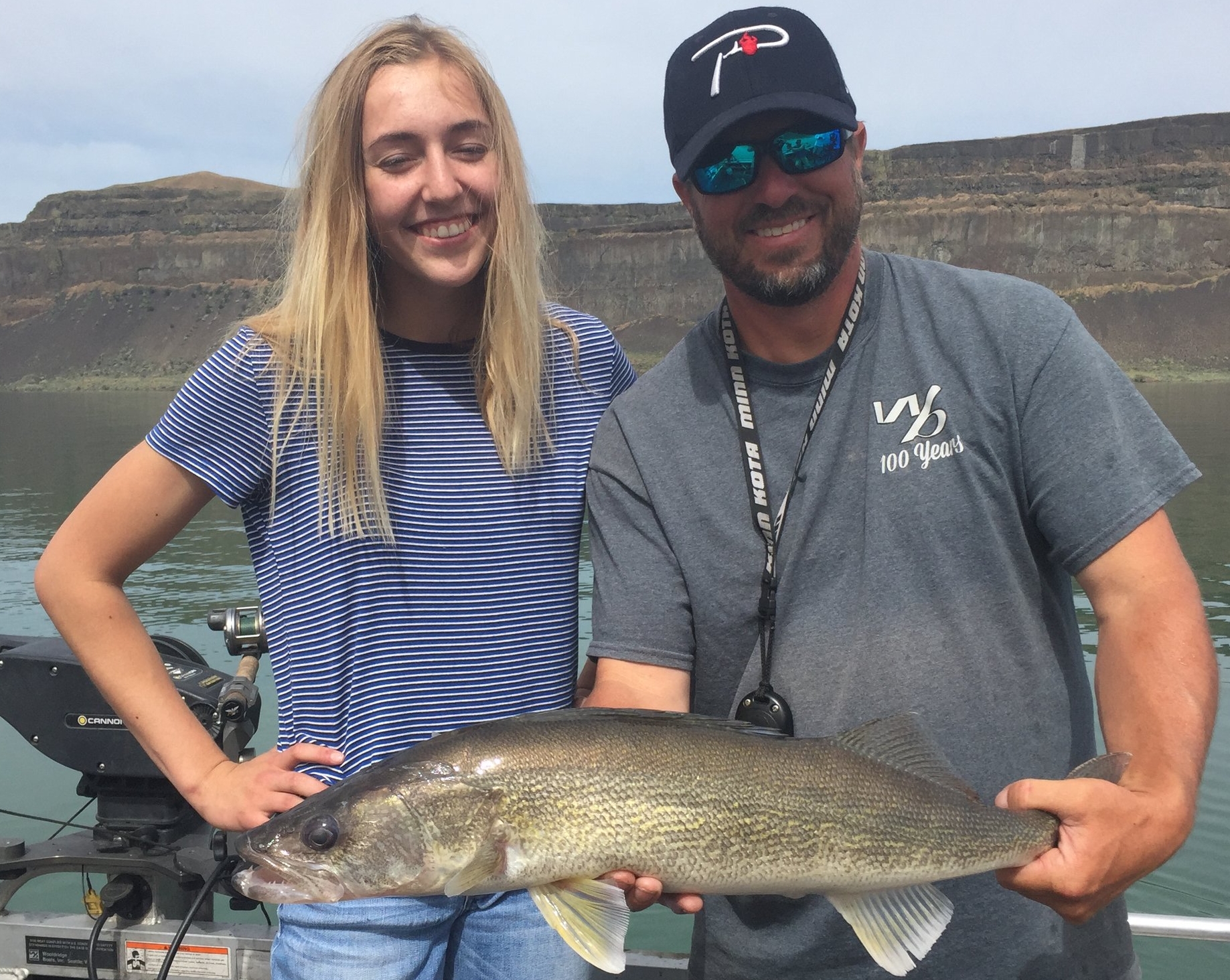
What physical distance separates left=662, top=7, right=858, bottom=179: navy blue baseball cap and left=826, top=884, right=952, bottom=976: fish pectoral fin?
1.97m

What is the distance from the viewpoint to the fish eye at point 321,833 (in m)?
2.70

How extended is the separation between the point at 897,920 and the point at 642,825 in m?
0.68

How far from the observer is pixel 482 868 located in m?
2.65

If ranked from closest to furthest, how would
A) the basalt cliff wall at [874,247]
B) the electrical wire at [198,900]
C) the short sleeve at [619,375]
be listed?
1. the short sleeve at [619,375]
2. the electrical wire at [198,900]
3. the basalt cliff wall at [874,247]

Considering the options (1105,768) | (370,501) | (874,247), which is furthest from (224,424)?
(874,247)

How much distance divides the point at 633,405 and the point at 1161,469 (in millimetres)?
→ 1388

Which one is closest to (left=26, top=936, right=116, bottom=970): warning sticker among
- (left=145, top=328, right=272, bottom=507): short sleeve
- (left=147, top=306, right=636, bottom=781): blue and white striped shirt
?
(left=147, top=306, right=636, bottom=781): blue and white striped shirt

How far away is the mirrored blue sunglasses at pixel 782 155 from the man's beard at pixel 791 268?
94 millimetres

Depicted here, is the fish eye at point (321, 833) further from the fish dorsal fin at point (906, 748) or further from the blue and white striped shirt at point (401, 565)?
the fish dorsal fin at point (906, 748)

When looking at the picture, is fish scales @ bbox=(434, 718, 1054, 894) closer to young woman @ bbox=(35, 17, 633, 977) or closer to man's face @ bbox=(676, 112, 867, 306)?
young woman @ bbox=(35, 17, 633, 977)

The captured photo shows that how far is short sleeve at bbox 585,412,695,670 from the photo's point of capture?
2934 millimetres

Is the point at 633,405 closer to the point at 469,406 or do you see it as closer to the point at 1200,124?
the point at 469,406

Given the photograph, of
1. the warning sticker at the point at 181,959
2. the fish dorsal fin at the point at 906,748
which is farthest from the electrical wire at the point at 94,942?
the fish dorsal fin at the point at 906,748

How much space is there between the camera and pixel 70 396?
97.1m
